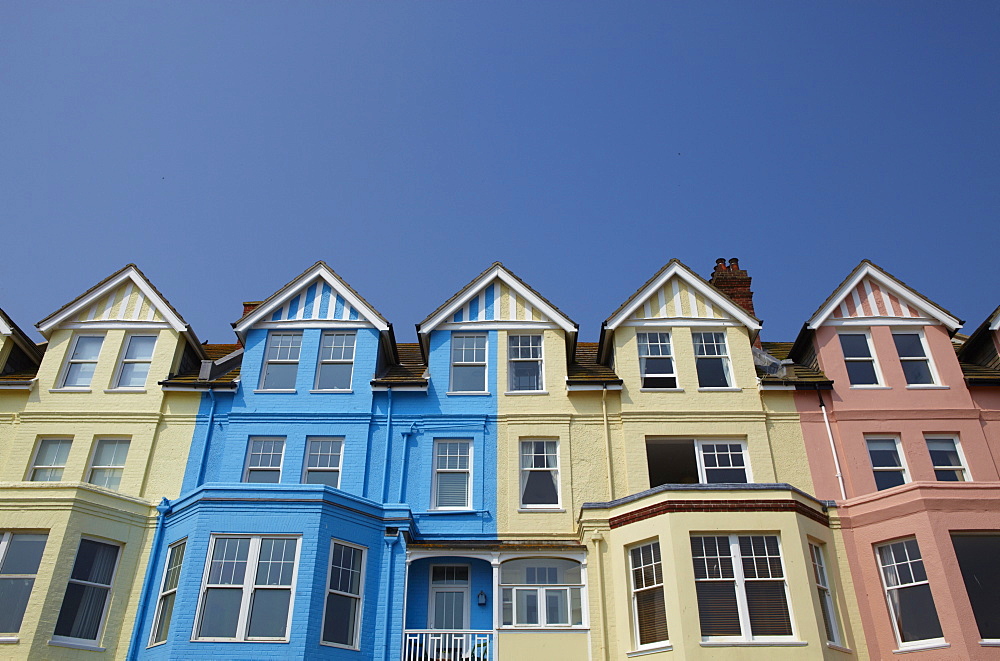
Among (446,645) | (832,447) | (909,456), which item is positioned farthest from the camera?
(832,447)

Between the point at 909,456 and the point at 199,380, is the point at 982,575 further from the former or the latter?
the point at 199,380

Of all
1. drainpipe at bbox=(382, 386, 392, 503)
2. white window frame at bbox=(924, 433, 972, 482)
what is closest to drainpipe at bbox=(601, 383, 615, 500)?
drainpipe at bbox=(382, 386, 392, 503)

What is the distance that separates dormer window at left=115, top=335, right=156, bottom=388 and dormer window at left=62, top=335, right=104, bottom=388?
80cm

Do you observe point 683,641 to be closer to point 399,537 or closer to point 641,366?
point 399,537

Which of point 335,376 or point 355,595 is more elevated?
point 335,376

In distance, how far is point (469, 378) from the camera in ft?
81.8

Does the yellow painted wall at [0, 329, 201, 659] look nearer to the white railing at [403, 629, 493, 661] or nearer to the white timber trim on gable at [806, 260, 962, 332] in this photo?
the white railing at [403, 629, 493, 661]

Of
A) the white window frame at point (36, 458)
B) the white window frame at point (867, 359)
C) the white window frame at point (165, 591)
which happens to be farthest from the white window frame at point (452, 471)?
the white window frame at point (867, 359)

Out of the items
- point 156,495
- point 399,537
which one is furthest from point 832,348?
point 156,495

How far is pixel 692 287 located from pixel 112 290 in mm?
17908

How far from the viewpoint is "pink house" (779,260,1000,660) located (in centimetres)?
1919

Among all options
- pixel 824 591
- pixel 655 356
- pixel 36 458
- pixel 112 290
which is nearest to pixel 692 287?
pixel 655 356

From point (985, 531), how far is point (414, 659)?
13.5 meters

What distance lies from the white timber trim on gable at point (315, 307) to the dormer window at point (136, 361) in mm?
2732
